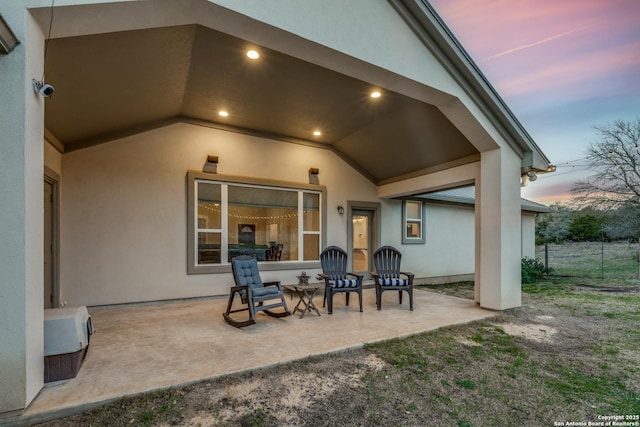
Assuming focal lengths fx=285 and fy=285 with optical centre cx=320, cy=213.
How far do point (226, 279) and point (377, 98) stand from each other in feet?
15.3

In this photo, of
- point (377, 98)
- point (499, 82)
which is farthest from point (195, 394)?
point (499, 82)

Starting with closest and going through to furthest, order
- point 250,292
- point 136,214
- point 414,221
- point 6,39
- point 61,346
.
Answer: point 6,39 → point 61,346 → point 250,292 → point 136,214 → point 414,221

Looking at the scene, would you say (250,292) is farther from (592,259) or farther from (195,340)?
(592,259)

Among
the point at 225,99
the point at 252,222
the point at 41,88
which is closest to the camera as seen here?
the point at 41,88

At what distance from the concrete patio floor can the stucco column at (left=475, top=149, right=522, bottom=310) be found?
528mm

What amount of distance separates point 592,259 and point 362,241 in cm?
959

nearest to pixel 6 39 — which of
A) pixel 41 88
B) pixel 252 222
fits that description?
pixel 41 88

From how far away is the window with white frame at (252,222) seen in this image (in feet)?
19.5

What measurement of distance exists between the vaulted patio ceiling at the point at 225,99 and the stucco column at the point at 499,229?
25.3 inches

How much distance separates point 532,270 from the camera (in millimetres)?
9039

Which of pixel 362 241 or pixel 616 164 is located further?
pixel 616 164

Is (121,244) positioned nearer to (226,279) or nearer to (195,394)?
(226,279)

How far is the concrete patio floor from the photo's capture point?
244 centimetres

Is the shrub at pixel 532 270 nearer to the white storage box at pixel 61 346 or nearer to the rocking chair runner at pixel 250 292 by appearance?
the rocking chair runner at pixel 250 292
